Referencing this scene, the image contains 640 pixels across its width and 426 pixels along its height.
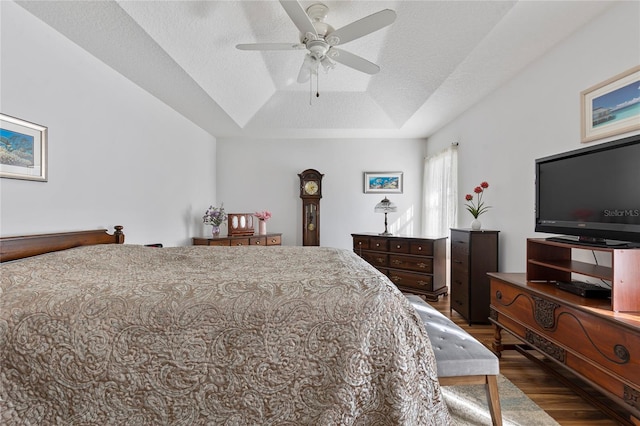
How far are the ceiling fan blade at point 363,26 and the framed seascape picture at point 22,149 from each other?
2088mm

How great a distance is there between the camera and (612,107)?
1.99m

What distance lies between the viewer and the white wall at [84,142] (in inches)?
72.7

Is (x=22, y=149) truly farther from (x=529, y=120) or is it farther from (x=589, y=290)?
(x=529, y=120)

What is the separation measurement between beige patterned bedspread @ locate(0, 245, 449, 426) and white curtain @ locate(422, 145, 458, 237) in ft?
11.6

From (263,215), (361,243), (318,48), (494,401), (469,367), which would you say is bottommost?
(494,401)

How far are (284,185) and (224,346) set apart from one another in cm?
440

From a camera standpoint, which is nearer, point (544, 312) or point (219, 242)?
point (544, 312)

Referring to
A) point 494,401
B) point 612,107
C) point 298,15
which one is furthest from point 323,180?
point 494,401

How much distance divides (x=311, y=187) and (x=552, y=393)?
13.6 ft

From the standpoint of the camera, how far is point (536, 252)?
2244 mm

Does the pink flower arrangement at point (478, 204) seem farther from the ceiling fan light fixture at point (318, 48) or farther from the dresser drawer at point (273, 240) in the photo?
the dresser drawer at point (273, 240)

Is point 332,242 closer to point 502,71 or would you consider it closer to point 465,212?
point 465,212

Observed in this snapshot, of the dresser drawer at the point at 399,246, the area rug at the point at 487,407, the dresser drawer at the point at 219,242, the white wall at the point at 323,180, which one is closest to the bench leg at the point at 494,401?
the area rug at the point at 487,407

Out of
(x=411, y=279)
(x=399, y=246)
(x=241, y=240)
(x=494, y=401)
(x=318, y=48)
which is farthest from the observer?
(x=241, y=240)
